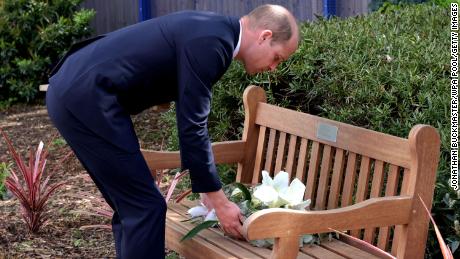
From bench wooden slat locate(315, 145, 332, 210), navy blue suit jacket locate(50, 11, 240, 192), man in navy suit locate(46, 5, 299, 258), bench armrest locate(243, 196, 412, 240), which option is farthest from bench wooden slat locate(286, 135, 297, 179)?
bench armrest locate(243, 196, 412, 240)

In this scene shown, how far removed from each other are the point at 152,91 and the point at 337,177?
97 cm

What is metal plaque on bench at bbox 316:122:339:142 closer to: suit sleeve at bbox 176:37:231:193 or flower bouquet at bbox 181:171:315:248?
flower bouquet at bbox 181:171:315:248

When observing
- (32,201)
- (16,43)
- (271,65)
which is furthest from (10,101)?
(271,65)

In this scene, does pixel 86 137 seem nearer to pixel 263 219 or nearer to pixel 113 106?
pixel 113 106

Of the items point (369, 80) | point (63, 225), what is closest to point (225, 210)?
point (369, 80)

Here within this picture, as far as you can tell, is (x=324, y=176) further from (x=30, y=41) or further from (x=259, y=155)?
(x=30, y=41)

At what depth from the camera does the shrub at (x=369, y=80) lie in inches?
149

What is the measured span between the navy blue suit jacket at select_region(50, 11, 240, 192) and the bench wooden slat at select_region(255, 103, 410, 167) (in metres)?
0.68

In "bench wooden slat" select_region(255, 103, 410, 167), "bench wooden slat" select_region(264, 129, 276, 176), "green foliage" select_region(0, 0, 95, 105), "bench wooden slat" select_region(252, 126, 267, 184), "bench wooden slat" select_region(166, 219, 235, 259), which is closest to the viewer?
"bench wooden slat" select_region(255, 103, 410, 167)

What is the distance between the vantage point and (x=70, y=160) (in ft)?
24.1

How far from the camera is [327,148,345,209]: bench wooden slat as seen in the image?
3654 mm

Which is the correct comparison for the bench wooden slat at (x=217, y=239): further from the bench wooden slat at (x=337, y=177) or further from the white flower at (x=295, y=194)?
the bench wooden slat at (x=337, y=177)

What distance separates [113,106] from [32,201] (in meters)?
2.12

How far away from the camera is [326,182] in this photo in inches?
148
